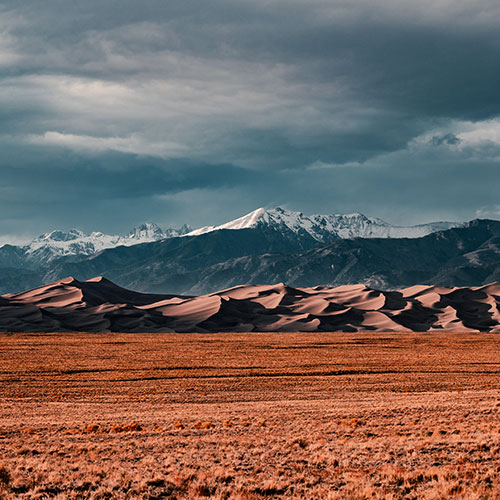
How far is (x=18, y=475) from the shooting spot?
16.7 m

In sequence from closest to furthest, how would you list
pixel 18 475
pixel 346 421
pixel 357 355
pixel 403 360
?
1. pixel 18 475
2. pixel 346 421
3. pixel 403 360
4. pixel 357 355

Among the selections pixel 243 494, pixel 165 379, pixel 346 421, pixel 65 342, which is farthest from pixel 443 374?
pixel 65 342

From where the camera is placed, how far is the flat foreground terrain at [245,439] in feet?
51.5

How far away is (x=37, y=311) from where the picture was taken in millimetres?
193250

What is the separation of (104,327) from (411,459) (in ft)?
560

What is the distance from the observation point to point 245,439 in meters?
22.7

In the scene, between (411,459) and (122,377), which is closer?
(411,459)

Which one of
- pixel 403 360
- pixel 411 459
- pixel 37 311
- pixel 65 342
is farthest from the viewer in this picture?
pixel 37 311

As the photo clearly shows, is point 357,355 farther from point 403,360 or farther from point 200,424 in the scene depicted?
point 200,424

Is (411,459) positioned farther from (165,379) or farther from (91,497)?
(165,379)

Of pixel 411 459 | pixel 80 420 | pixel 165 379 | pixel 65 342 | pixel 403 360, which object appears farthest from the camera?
pixel 65 342

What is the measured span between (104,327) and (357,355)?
355 ft

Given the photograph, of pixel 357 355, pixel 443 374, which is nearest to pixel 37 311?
pixel 357 355

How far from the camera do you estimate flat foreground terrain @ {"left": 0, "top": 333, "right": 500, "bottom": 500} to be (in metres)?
15.7
